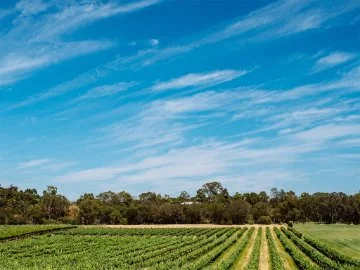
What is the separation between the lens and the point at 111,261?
4759cm

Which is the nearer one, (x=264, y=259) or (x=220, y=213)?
A: (x=264, y=259)

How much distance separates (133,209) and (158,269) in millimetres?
111664

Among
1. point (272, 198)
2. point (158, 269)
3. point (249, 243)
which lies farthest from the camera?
point (272, 198)

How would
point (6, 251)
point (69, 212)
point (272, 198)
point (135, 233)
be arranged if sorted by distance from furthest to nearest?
point (272, 198) → point (69, 212) → point (135, 233) → point (6, 251)

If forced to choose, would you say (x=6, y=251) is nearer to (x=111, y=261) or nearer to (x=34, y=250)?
(x=34, y=250)

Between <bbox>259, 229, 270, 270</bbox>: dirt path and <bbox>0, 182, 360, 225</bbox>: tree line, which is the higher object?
<bbox>0, 182, 360, 225</bbox>: tree line

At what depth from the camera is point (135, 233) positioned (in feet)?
325

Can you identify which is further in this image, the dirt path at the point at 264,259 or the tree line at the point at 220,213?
the tree line at the point at 220,213

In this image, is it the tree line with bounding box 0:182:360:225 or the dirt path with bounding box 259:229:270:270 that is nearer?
the dirt path with bounding box 259:229:270:270

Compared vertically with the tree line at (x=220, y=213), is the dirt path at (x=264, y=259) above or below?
below

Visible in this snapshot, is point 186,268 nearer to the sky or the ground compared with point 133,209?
nearer to the ground

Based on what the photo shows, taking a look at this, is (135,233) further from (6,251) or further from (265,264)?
(265,264)

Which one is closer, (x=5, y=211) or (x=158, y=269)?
(x=158, y=269)

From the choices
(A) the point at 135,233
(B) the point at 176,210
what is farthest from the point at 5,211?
(A) the point at 135,233
